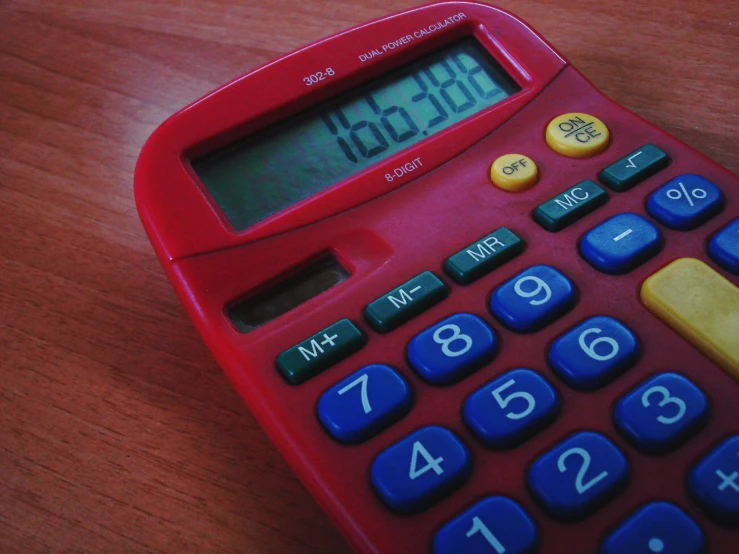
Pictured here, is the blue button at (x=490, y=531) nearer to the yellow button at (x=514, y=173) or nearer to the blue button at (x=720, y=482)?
the blue button at (x=720, y=482)

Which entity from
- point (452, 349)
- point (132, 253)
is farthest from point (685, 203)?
point (132, 253)

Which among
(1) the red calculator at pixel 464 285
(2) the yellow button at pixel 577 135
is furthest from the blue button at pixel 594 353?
(2) the yellow button at pixel 577 135

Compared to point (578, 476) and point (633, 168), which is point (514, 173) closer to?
point (633, 168)

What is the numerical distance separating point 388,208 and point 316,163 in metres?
0.05

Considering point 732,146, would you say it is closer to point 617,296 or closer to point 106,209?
point 617,296

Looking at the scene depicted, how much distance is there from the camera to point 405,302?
314 millimetres

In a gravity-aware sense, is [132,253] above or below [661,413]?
above

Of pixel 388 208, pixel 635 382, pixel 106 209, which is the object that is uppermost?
pixel 106 209

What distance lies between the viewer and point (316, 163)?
37 cm

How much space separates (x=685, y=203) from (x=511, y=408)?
0.13 metres

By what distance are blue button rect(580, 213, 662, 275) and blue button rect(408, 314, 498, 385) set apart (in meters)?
0.06

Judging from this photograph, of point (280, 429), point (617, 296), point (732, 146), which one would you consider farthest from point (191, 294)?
point (732, 146)

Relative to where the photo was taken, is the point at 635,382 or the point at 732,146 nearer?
the point at 635,382

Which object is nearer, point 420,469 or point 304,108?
point 420,469
